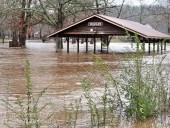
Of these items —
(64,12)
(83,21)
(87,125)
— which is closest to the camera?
(87,125)

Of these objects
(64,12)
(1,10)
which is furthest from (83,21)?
(1,10)

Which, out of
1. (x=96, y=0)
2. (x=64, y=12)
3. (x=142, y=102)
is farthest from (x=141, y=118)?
(x=96, y=0)

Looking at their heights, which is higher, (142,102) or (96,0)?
(96,0)

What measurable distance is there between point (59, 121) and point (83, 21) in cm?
2809

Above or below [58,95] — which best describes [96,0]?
above

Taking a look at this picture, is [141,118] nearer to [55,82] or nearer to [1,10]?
[55,82]

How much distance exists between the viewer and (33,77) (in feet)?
58.0

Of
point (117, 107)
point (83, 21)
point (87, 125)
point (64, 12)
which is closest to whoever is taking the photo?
point (87, 125)

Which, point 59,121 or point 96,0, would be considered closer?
point 59,121

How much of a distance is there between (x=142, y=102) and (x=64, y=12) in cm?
3838

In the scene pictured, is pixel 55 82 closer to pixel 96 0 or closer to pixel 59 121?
pixel 59 121

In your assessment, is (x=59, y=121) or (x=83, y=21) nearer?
(x=59, y=121)

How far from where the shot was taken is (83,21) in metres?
36.5

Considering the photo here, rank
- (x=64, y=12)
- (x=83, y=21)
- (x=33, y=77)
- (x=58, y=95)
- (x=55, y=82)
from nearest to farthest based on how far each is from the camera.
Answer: (x=58, y=95) < (x=55, y=82) < (x=33, y=77) < (x=83, y=21) < (x=64, y=12)
